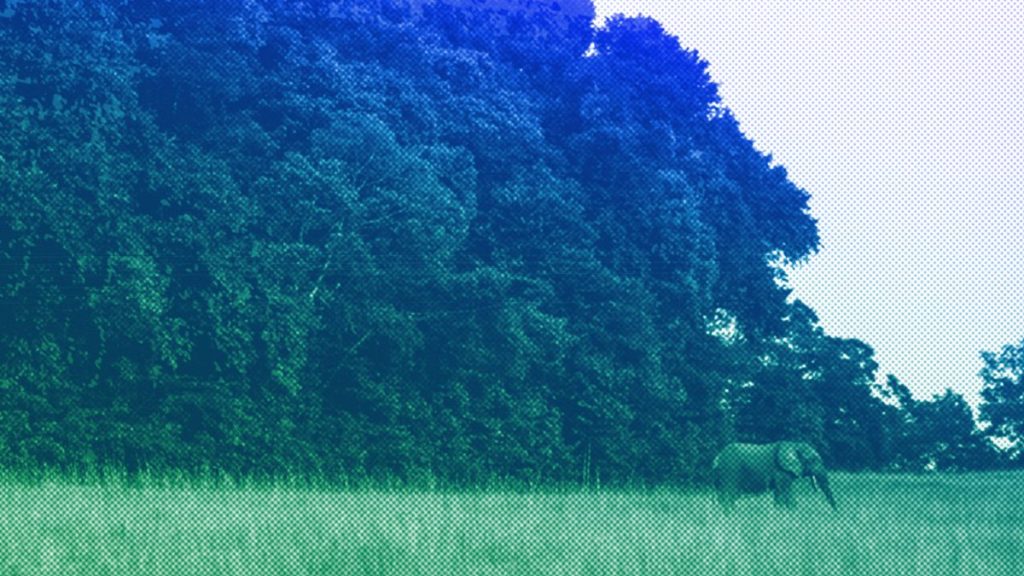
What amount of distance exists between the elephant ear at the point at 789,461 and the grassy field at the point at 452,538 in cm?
381

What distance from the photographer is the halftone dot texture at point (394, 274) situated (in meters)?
22.9

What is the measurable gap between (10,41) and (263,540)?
16178 mm

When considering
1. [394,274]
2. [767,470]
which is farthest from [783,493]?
[394,274]

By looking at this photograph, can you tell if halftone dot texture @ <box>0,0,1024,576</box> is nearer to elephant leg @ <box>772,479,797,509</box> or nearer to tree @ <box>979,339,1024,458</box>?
elephant leg @ <box>772,479,797,509</box>

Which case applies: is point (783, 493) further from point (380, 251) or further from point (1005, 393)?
point (1005, 393)

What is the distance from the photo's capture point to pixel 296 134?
27672 millimetres

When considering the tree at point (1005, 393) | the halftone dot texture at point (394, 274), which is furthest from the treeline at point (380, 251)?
the tree at point (1005, 393)

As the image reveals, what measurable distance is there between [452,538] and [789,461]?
452 inches

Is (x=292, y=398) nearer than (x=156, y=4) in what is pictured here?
Yes

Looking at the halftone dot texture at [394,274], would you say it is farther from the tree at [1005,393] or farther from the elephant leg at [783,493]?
the tree at [1005,393]

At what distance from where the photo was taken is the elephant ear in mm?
22078

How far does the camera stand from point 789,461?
872 inches

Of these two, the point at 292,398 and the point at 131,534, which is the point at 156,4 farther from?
the point at 131,534

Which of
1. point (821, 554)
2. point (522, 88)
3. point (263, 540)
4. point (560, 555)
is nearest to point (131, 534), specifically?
point (263, 540)
